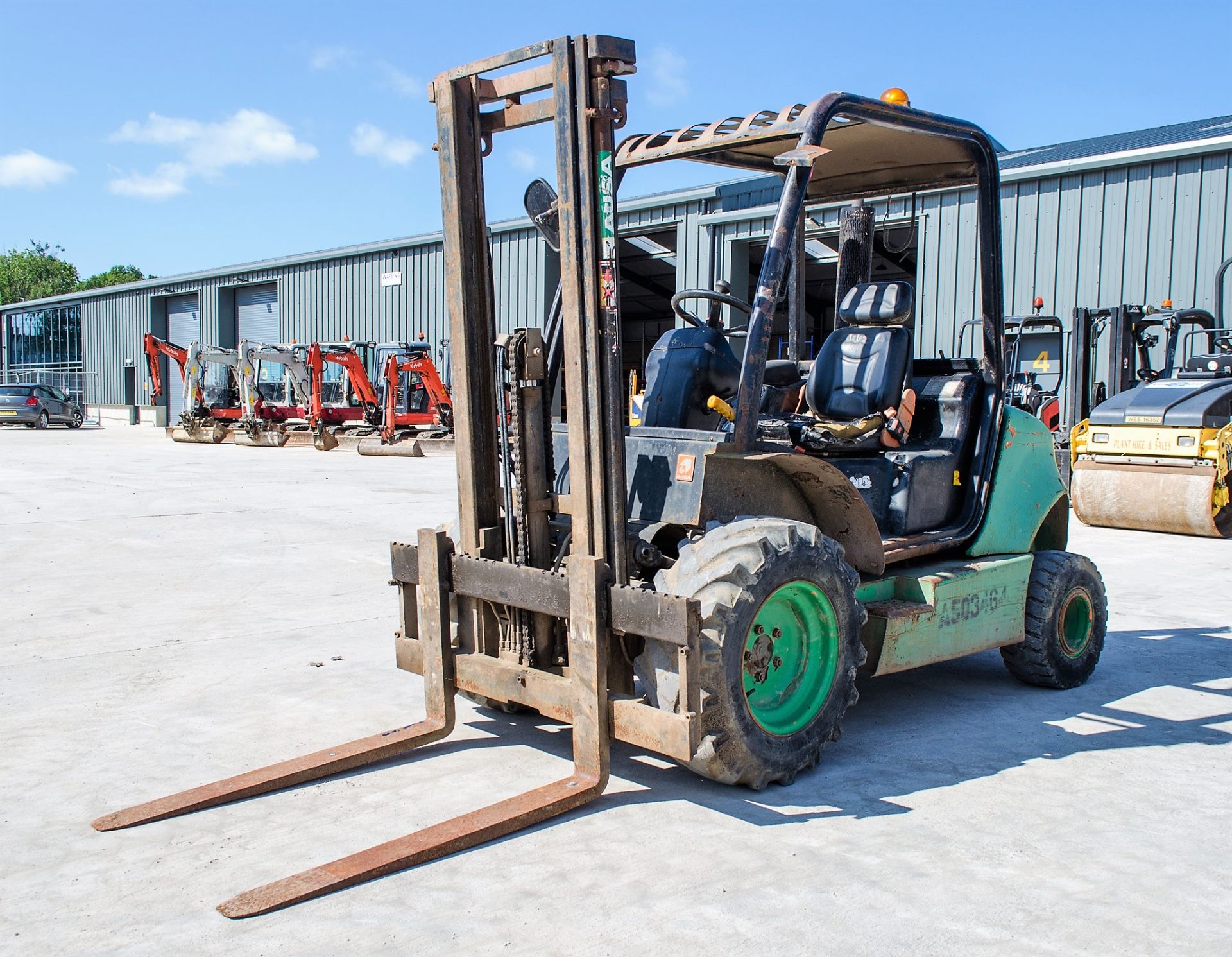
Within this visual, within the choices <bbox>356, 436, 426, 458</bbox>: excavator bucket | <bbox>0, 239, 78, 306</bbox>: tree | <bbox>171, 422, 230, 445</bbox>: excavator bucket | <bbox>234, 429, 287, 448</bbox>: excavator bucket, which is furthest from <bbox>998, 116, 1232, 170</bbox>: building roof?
<bbox>0, 239, 78, 306</bbox>: tree

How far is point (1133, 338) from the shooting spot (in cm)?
1521

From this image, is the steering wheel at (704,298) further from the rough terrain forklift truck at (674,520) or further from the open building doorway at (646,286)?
the open building doorway at (646,286)

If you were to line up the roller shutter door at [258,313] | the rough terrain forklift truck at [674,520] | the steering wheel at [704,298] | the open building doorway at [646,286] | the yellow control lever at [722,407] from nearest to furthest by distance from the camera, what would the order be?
the rough terrain forklift truck at [674,520] < the yellow control lever at [722,407] < the steering wheel at [704,298] < the open building doorway at [646,286] < the roller shutter door at [258,313]

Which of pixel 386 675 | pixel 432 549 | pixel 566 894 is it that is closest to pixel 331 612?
pixel 386 675

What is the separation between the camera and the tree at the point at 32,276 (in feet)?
281

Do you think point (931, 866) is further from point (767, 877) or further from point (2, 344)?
point (2, 344)

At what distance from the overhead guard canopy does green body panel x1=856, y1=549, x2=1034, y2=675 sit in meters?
1.99

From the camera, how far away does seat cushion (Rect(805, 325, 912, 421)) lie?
18.8 ft

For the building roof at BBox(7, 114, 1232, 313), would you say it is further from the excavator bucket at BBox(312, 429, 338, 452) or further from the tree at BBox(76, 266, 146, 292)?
the tree at BBox(76, 266, 146, 292)

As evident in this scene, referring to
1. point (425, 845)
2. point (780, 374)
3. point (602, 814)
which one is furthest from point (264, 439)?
point (425, 845)

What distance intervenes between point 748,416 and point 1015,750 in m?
1.88

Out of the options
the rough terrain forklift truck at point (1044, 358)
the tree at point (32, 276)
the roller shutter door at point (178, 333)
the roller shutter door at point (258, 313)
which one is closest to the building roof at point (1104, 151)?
the rough terrain forklift truck at point (1044, 358)

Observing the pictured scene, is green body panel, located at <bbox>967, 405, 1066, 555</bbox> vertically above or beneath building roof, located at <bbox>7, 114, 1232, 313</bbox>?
beneath

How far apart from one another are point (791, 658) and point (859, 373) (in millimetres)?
1810
